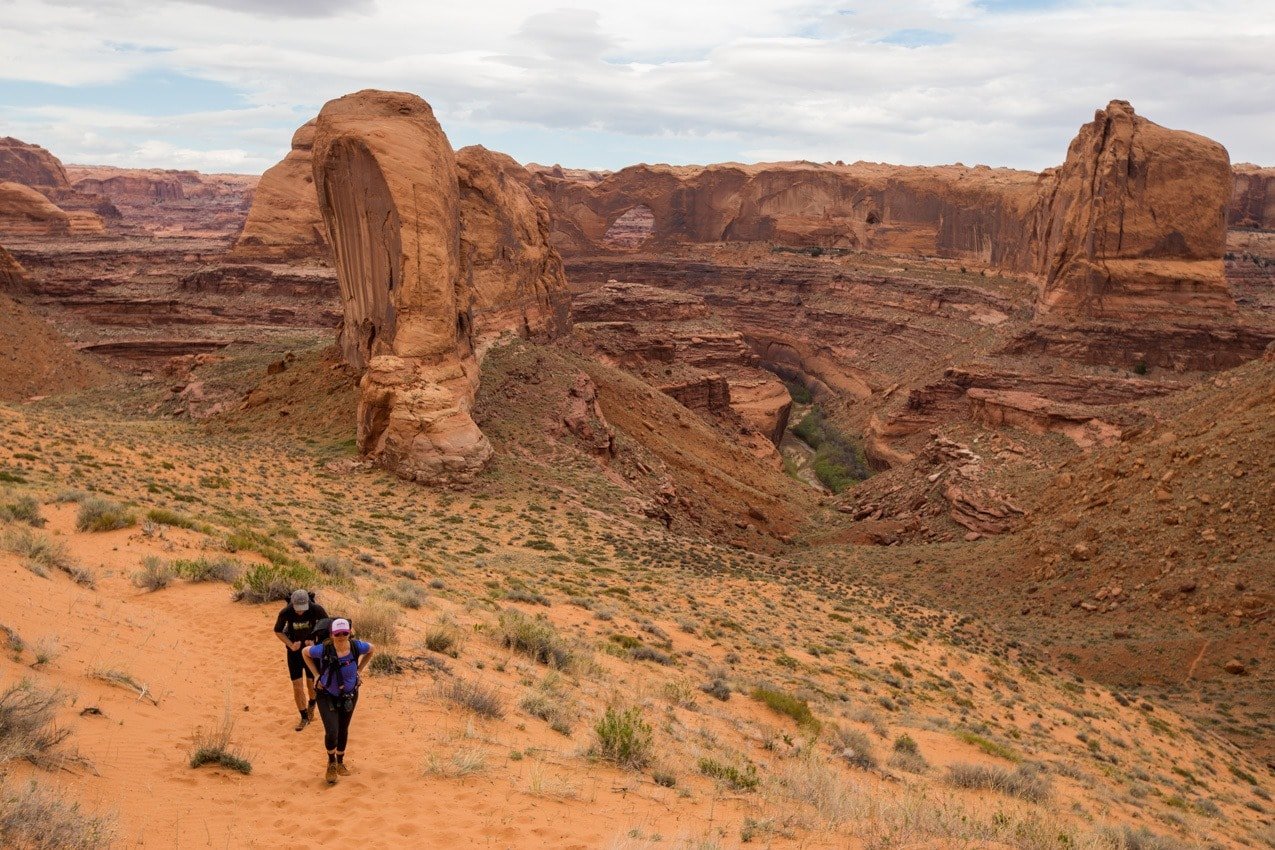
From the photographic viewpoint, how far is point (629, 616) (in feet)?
59.8

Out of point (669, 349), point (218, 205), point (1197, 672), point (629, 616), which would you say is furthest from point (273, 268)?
point (218, 205)

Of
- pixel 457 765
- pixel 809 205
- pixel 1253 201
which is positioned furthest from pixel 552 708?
pixel 1253 201

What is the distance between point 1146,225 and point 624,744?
169 ft

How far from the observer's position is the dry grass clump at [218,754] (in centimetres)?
824

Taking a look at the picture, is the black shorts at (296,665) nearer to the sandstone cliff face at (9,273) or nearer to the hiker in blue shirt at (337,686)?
the hiker in blue shirt at (337,686)

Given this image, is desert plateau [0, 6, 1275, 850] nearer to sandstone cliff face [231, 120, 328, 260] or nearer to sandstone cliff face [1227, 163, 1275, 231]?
sandstone cliff face [231, 120, 328, 260]

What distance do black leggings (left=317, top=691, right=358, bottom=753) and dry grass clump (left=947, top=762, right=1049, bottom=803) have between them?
7.96 metres

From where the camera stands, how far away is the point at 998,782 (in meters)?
12.6

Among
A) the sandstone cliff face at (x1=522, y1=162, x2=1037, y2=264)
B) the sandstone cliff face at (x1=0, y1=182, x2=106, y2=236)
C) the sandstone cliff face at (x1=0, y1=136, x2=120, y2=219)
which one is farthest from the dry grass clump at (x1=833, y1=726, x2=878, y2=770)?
the sandstone cliff face at (x1=0, y1=136, x2=120, y2=219)

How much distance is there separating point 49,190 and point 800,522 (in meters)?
137

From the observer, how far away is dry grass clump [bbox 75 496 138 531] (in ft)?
50.4

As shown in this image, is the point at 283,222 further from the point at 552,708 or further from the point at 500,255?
the point at 552,708

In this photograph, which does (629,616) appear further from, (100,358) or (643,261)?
(643,261)

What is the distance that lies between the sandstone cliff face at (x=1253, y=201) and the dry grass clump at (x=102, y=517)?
3960 inches
